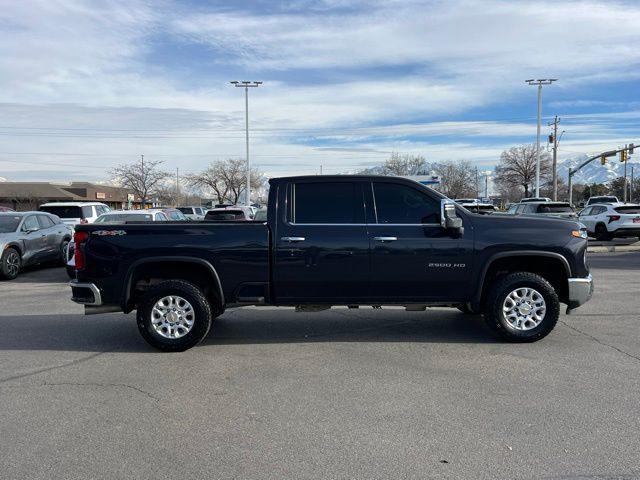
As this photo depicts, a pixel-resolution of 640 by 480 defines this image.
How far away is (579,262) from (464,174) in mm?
85833

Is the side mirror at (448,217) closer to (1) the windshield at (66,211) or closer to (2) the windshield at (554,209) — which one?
(2) the windshield at (554,209)

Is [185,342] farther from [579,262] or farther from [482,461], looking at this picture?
[579,262]

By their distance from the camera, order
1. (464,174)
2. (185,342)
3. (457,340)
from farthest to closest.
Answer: (464,174), (457,340), (185,342)

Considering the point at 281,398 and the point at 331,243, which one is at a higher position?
the point at 331,243

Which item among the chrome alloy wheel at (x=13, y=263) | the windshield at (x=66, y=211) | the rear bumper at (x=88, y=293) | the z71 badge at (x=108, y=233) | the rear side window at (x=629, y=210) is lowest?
the chrome alloy wheel at (x=13, y=263)

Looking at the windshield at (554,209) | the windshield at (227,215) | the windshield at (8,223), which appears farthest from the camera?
the windshield at (554,209)

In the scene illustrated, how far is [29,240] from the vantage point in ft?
43.7

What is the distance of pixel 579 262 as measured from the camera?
6.25m

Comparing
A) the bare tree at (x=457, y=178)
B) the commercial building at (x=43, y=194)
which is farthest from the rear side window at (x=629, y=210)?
the bare tree at (x=457, y=178)

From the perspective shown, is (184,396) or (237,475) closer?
(237,475)

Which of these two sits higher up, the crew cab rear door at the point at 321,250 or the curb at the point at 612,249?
the crew cab rear door at the point at 321,250

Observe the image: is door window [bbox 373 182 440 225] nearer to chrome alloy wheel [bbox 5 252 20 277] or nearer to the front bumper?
the front bumper

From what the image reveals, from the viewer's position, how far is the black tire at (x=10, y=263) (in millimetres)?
12336

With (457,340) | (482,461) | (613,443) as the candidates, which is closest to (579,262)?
(457,340)
